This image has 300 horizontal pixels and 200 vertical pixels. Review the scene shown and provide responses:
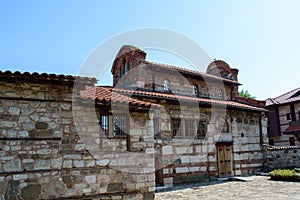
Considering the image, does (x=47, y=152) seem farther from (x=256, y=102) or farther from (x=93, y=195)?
(x=256, y=102)

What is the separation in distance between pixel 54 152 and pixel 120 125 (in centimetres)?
179

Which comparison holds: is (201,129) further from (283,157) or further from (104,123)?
(104,123)

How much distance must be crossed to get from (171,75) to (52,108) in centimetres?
893

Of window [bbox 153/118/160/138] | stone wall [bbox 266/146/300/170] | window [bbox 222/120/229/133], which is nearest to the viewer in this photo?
window [bbox 153/118/160/138]

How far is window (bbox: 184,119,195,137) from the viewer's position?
1236 centimetres

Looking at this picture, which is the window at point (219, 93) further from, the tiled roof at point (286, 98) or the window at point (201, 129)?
the tiled roof at point (286, 98)

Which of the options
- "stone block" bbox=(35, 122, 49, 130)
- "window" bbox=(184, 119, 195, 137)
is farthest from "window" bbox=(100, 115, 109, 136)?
"window" bbox=(184, 119, 195, 137)

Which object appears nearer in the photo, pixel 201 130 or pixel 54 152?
pixel 54 152

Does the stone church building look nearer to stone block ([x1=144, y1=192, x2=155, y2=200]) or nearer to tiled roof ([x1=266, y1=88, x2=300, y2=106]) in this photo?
stone block ([x1=144, y1=192, x2=155, y2=200])

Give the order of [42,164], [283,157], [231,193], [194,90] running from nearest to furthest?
1. [42,164]
2. [231,193]
3. [283,157]
4. [194,90]

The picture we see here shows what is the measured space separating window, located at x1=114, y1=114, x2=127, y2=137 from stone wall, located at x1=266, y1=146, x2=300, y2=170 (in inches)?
456

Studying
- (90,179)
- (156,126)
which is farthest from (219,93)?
(90,179)

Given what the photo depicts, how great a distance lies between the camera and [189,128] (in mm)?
12469

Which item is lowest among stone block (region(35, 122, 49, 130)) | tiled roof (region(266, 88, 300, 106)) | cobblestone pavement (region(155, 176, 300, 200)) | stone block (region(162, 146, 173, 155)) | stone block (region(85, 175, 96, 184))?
cobblestone pavement (region(155, 176, 300, 200))
